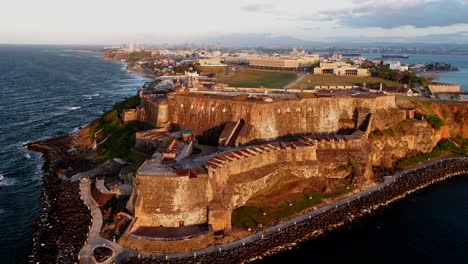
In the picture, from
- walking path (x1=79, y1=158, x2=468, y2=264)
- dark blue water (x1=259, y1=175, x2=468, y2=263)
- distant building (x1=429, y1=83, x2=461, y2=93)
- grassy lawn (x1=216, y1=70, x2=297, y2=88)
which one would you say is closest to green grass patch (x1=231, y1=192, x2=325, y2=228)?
walking path (x1=79, y1=158, x2=468, y2=264)

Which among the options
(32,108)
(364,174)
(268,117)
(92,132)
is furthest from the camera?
(32,108)

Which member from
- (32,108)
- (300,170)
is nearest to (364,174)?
(300,170)

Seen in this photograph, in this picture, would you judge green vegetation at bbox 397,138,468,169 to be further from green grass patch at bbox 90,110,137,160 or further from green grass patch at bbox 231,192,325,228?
green grass patch at bbox 90,110,137,160

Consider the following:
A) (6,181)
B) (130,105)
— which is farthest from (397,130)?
(6,181)

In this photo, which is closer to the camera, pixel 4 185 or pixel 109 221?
pixel 109 221

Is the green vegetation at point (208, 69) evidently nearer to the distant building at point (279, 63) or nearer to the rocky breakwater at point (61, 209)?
the distant building at point (279, 63)

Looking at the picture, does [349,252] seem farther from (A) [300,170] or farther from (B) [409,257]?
(A) [300,170]

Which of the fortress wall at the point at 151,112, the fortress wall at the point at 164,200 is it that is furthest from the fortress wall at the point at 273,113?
the fortress wall at the point at 164,200

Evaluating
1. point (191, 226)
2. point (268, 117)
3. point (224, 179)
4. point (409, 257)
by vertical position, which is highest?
point (268, 117)
